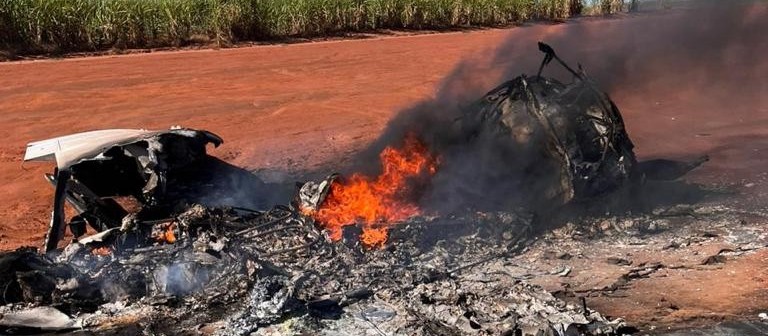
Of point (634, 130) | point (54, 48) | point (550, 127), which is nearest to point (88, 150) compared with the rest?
point (550, 127)

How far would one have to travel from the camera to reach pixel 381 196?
790cm

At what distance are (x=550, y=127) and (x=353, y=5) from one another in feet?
76.4

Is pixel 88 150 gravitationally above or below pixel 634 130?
above

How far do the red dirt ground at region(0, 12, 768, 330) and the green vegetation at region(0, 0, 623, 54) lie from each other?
175cm

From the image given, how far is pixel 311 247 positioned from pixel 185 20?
20.0 m

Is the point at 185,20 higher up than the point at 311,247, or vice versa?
the point at 185,20

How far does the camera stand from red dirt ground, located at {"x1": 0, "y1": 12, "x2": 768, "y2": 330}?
29.1ft

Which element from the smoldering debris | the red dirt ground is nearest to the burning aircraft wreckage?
the smoldering debris

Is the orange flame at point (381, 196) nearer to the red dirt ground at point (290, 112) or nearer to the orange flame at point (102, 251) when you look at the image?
the orange flame at point (102, 251)

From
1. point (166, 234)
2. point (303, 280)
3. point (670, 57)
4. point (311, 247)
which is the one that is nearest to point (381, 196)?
point (311, 247)

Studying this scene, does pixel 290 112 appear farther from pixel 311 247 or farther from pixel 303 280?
pixel 303 280

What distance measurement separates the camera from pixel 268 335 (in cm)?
536

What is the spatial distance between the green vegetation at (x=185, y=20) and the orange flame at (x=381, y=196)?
17776 mm

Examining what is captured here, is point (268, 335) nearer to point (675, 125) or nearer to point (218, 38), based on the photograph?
point (675, 125)
